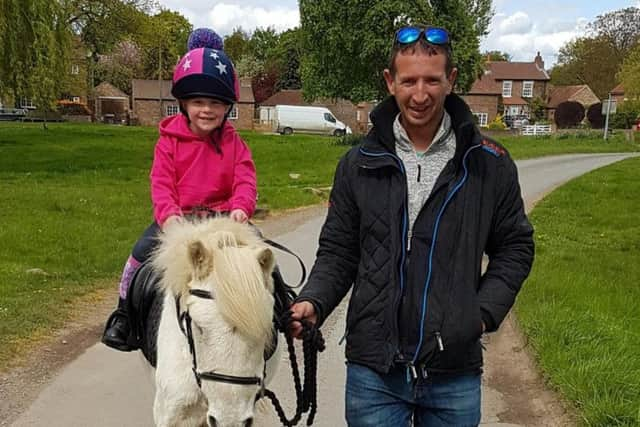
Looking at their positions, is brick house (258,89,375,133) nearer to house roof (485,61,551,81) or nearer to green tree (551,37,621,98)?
house roof (485,61,551,81)

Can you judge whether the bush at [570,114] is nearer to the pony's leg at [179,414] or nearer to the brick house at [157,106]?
the brick house at [157,106]

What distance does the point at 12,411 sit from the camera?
4379 mm

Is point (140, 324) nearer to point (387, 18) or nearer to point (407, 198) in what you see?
point (407, 198)

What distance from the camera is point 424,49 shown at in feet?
7.66

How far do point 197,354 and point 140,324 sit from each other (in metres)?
1.32

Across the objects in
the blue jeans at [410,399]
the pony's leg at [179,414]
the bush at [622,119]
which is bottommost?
the pony's leg at [179,414]

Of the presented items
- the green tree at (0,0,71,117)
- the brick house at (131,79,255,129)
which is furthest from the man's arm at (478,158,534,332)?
the brick house at (131,79,255,129)

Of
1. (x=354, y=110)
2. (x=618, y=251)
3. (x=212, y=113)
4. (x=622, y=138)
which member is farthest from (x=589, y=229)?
(x=354, y=110)

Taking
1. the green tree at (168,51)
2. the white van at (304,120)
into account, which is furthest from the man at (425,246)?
the green tree at (168,51)

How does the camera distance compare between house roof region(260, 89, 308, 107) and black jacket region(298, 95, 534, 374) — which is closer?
black jacket region(298, 95, 534, 374)

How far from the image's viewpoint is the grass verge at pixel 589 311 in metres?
4.37

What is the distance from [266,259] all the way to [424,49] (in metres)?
1.01

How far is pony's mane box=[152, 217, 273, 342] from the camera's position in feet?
7.23

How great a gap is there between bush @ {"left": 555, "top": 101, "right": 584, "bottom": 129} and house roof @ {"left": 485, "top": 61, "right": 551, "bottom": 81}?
1383cm
